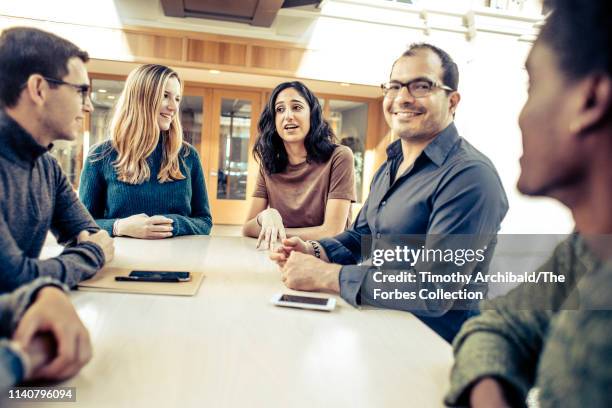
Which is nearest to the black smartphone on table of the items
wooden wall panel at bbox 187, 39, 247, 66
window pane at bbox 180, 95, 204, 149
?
wooden wall panel at bbox 187, 39, 247, 66

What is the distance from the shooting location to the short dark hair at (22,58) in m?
0.75

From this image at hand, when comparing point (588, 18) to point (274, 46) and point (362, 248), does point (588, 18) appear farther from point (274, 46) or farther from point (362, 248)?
point (274, 46)

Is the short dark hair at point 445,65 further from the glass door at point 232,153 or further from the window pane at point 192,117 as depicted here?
the window pane at point 192,117

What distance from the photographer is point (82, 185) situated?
1.85 meters

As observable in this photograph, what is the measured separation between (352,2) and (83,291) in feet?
15.1

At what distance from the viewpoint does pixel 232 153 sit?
644 cm

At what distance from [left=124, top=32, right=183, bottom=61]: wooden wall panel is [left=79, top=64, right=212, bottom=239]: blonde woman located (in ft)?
9.69

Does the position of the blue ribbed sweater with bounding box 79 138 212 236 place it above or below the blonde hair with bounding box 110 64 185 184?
below

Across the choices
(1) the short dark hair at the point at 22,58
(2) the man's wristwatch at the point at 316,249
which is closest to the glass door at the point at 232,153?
(2) the man's wristwatch at the point at 316,249

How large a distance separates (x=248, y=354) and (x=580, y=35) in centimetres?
63

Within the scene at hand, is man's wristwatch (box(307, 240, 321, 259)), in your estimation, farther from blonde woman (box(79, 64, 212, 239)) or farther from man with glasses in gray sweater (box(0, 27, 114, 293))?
man with glasses in gray sweater (box(0, 27, 114, 293))

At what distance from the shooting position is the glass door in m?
6.30

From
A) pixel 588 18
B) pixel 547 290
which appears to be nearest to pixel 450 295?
pixel 547 290

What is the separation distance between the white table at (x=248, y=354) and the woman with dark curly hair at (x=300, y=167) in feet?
3.28
